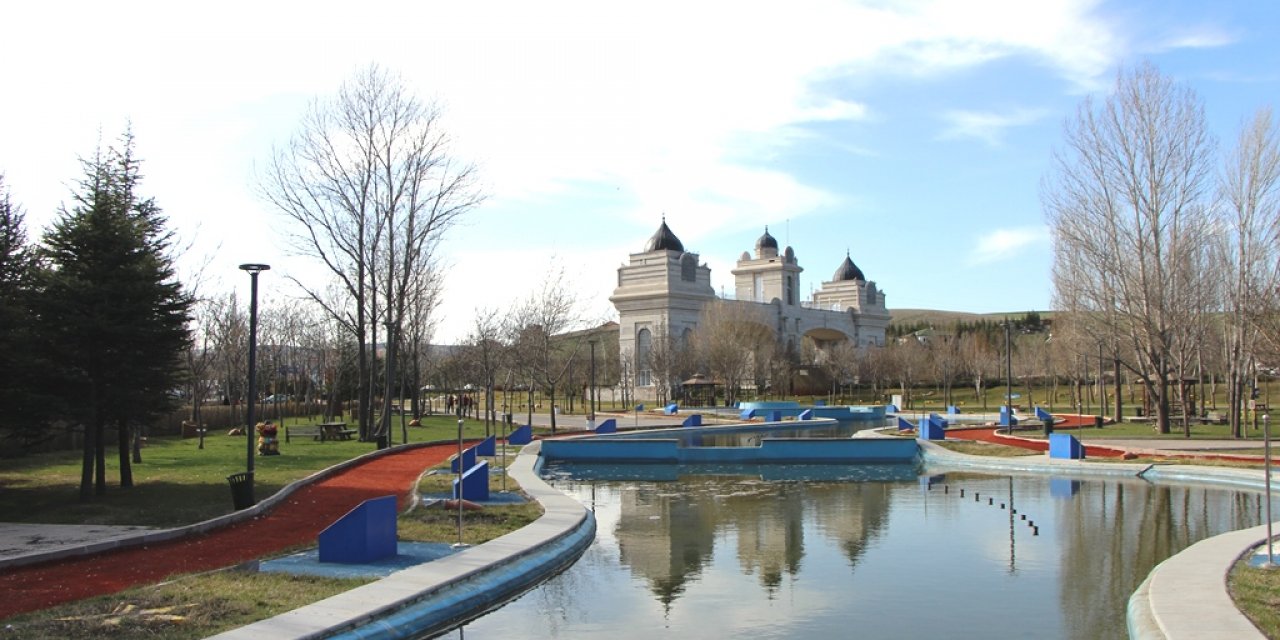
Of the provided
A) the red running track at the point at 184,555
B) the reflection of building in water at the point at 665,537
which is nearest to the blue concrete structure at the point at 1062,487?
the reflection of building in water at the point at 665,537

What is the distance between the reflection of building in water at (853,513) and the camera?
647 inches

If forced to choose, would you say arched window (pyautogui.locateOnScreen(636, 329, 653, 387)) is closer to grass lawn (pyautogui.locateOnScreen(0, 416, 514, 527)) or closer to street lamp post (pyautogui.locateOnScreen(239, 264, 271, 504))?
grass lawn (pyautogui.locateOnScreen(0, 416, 514, 527))

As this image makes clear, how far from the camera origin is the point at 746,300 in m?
104

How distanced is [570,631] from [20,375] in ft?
41.4

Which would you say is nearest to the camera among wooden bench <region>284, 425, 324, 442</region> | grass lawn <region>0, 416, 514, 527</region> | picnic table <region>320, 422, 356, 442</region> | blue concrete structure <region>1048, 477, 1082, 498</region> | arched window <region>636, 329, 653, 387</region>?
grass lawn <region>0, 416, 514, 527</region>

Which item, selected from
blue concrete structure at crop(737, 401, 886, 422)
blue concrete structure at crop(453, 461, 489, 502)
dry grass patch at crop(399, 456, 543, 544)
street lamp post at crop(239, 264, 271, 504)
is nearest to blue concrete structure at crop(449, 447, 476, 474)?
blue concrete structure at crop(453, 461, 489, 502)

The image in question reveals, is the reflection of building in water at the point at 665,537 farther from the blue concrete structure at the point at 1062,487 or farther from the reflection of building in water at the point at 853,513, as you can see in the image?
the blue concrete structure at the point at 1062,487

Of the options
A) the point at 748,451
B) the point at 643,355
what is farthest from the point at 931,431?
the point at 643,355

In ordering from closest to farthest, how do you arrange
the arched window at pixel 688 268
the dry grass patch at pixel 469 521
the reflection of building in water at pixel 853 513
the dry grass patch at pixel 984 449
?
1. the dry grass patch at pixel 469 521
2. the reflection of building in water at pixel 853 513
3. the dry grass patch at pixel 984 449
4. the arched window at pixel 688 268

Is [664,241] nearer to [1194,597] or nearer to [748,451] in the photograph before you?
[748,451]

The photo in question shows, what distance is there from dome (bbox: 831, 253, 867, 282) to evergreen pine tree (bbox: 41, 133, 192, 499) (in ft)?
365

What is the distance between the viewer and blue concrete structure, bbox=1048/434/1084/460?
26.3 metres

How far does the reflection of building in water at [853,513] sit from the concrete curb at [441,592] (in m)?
4.18

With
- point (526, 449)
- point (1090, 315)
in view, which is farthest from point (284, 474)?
point (1090, 315)
